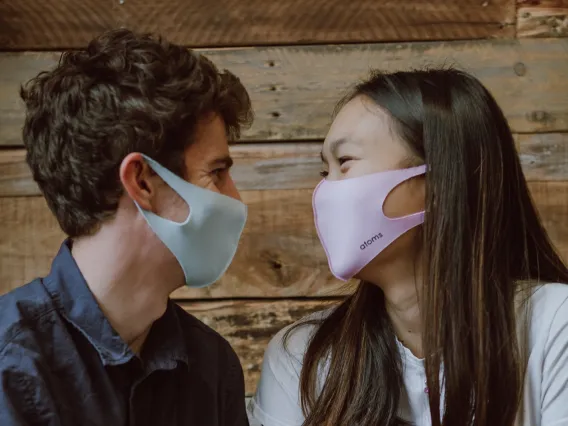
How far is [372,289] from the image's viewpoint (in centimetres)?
157

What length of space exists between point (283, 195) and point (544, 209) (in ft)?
2.00

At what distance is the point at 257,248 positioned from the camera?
1.76 meters

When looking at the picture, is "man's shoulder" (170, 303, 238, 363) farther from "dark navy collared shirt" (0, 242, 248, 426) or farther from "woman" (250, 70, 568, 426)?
"woman" (250, 70, 568, 426)

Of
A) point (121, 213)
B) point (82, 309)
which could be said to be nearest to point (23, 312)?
point (82, 309)

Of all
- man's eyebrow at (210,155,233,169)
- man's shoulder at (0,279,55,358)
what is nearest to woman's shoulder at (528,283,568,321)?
man's eyebrow at (210,155,233,169)

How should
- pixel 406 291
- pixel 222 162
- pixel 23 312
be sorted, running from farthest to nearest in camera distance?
pixel 406 291 → pixel 222 162 → pixel 23 312

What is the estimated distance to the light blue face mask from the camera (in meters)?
1.26

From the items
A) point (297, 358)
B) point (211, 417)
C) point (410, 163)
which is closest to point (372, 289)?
point (297, 358)

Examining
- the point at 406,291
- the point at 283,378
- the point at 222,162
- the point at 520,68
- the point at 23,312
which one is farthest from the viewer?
the point at 520,68

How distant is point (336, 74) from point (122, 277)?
764 millimetres

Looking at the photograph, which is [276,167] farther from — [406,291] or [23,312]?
[23,312]

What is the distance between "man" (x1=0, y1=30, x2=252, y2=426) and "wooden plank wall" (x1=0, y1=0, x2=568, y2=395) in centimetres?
42

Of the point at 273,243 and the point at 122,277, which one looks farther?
the point at 273,243

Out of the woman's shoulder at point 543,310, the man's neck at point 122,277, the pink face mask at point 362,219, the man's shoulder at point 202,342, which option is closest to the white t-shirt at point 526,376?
the woman's shoulder at point 543,310
